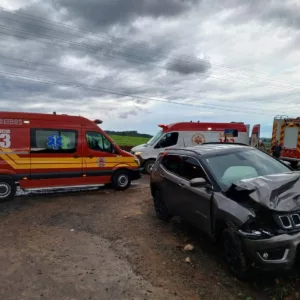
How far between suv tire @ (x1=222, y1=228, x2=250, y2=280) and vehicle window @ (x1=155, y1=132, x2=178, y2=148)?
32.7 ft

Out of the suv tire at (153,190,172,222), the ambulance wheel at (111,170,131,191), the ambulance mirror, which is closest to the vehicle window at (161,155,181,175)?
the suv tire at (153,190,172,222)

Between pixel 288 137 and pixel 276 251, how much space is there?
44.5 ft

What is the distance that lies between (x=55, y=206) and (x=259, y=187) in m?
5.71

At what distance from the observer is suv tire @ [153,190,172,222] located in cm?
623

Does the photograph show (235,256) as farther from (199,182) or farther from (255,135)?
(255,135)

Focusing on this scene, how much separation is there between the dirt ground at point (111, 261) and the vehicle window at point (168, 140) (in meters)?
6.88

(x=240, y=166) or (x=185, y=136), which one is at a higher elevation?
(x=185, y=136)

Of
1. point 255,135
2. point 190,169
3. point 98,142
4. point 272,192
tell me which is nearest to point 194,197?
point 190,169

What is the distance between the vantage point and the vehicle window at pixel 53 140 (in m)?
8.56

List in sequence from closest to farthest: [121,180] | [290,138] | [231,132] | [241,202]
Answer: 1. [241,202]
2. [121,180]
3. [290,138]
4. [231,132]

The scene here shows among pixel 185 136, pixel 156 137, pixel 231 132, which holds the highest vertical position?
pixel 231 132

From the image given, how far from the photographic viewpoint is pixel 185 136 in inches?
562

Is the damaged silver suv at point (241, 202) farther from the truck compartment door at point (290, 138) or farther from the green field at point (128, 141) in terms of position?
the green field at point (128, 141)

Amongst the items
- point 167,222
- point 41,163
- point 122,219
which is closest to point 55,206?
point 41,163
